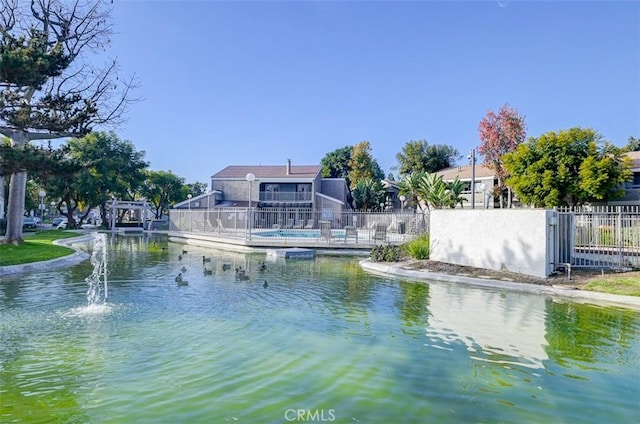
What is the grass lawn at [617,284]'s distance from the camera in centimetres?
1006

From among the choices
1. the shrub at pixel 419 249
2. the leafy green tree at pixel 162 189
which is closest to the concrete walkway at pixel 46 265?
the shrub at pixel 419 249

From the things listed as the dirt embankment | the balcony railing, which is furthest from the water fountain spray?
the balcony railing

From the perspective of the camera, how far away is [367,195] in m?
45.9

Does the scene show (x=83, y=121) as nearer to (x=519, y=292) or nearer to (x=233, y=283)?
(x=233, y=283)

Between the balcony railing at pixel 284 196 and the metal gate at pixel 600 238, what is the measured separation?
30.8m

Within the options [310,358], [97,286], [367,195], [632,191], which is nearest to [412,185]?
[367,195]

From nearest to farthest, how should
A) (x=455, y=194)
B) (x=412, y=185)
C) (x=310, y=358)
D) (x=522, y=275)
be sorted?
(x=310, y=358) → (x=522, y=275) → (x=455, y=194) → (x=412, y=185)

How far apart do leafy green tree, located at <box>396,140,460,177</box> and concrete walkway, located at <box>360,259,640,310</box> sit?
3895 centimetres

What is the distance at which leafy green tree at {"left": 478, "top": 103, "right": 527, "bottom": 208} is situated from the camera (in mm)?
35500

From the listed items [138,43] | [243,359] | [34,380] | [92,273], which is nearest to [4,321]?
[34,380]

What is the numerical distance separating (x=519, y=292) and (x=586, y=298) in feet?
4.96

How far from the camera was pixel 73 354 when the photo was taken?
5.61 m

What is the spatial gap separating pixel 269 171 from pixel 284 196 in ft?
16.1

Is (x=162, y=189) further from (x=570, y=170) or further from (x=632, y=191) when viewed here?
(x=632, y=191)
